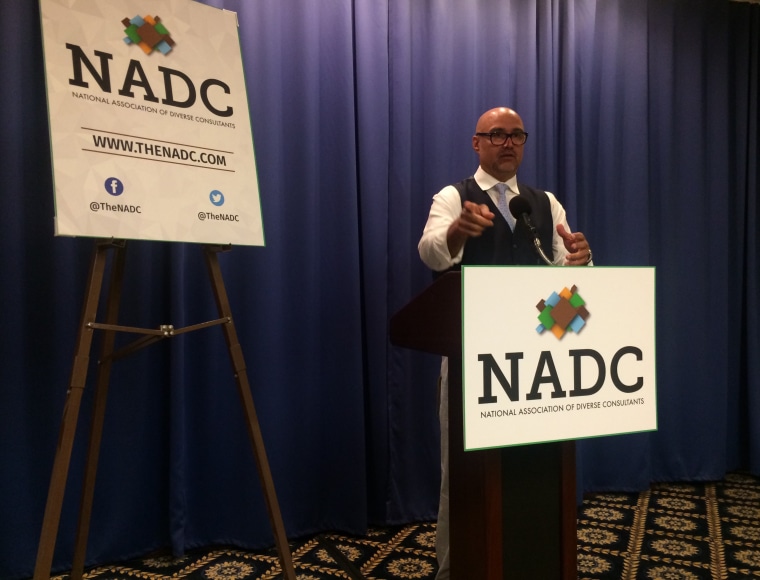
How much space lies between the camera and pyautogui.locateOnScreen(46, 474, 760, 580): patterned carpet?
1.78 meters

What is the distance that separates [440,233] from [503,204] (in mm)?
316

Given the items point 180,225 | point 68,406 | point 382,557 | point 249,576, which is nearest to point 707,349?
point 382,557

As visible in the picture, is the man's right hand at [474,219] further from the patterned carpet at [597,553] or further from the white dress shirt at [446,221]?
the patterned carpet at [597,553]

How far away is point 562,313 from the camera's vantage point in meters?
0.95

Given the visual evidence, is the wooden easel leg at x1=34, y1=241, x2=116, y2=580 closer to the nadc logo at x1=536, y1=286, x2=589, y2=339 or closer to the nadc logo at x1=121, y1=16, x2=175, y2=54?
the nadc logo at x1=121, y1=16, x2=175, y2=54

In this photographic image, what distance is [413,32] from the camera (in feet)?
7.43

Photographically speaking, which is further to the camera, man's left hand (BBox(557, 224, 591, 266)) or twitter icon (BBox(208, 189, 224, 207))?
twitter icon (BBox(208, 189, 224, 207))

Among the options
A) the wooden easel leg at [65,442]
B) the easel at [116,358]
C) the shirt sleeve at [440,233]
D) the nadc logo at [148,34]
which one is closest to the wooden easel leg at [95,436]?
the easel at [116,358]

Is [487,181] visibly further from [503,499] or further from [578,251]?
[503,499]

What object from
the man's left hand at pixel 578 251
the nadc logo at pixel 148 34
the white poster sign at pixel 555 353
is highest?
the nadc logo at pixel 148 34

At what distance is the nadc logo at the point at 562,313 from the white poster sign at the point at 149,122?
95cm

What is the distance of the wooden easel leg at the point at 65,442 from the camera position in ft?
4.12

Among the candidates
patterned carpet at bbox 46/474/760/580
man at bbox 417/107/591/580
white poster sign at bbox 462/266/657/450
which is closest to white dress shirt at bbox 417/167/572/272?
man at bbox 417/107/591/580

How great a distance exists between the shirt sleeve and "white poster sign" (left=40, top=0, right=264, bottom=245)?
Answer: 490 mm
